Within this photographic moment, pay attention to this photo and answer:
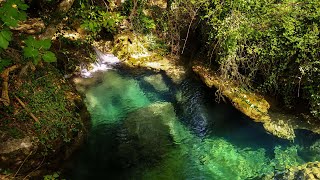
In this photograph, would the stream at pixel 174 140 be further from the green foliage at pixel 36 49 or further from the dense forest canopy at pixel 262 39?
the green foliage at pixel 36 49

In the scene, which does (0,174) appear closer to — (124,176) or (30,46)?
(124,176)

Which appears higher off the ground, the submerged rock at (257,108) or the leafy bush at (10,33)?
the leafy bush at (10,33)

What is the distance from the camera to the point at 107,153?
6.88m

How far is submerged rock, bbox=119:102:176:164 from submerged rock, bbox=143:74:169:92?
83 centimetres

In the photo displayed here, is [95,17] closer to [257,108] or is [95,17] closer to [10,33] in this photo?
[10,33]

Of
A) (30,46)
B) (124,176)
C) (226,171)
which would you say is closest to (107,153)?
(124,176)

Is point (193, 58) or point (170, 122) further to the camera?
point (193, 58)

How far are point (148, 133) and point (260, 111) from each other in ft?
10.1

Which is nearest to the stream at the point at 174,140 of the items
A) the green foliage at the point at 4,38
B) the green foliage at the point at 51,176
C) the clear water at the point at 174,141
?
the clear water at the point at 174,141

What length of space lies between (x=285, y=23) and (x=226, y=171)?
13.1 feet

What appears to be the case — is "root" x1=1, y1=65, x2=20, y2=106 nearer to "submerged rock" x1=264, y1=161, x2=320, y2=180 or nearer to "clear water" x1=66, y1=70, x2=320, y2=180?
"clear water" x1=66, y1=70, x2=320, y2=180

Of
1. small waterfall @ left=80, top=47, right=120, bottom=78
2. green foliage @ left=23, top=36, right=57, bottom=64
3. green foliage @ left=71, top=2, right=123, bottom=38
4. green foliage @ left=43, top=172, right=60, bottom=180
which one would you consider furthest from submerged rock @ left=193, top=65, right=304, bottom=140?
green foliage @ left=23, top=36, right=57, bottom=64

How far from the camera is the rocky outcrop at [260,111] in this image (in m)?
7.50

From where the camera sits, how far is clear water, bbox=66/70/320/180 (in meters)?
6.48
